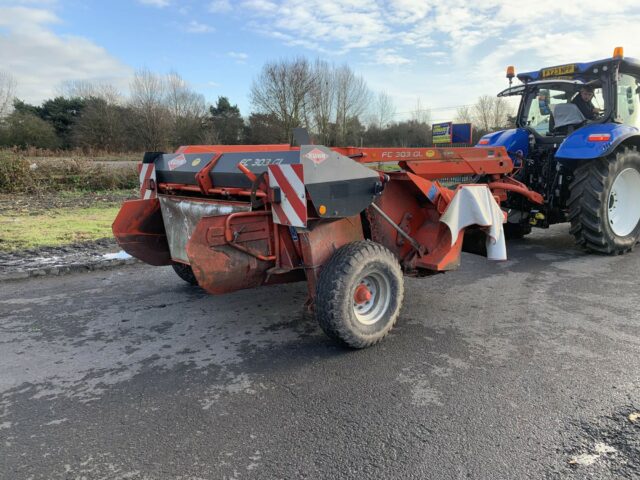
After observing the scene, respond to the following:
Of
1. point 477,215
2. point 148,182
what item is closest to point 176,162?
point 148,182

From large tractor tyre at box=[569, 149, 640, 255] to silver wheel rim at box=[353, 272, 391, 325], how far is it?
3.79 m

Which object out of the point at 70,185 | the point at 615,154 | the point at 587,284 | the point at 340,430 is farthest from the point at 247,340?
the point at 70,185

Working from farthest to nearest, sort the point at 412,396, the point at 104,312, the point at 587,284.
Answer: the point at 587,284
the point at 104,312
the point at 412,396

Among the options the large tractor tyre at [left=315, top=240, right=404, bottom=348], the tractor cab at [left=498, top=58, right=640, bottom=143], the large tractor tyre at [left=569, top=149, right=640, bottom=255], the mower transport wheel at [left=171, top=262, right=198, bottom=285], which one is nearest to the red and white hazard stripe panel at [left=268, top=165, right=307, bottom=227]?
the large tractor tyre at [left=315, top=240, right=404, bottom=348]

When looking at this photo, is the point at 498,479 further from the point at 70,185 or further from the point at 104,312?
Answer: the point at 70,185

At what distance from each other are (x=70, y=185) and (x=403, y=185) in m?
12.2

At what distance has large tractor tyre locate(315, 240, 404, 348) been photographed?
3342 millimetres

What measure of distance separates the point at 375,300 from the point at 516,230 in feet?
15.1

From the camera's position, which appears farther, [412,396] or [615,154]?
[615,154]

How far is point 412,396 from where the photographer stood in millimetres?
2928

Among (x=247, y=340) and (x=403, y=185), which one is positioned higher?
(x=403, y=185)

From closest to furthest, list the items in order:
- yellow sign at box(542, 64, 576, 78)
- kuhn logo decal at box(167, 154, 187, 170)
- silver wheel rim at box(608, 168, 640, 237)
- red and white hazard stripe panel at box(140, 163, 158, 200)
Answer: kuhn logo decal at box(167, 154, 187, 170) < red and white hazard stripe panel at box(140, 163, 158, 200) < silver wheel rim at box(608, 168, 640, 237) < yellow sign at box(542, 64, 576, 78)

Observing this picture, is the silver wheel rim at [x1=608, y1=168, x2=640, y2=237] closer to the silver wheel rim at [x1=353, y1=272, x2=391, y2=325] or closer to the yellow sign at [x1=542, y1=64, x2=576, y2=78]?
the yellow sign at [x1=542, y1=64, x2=576, y2=78]

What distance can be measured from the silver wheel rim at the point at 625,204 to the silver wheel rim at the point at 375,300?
4519 mm
